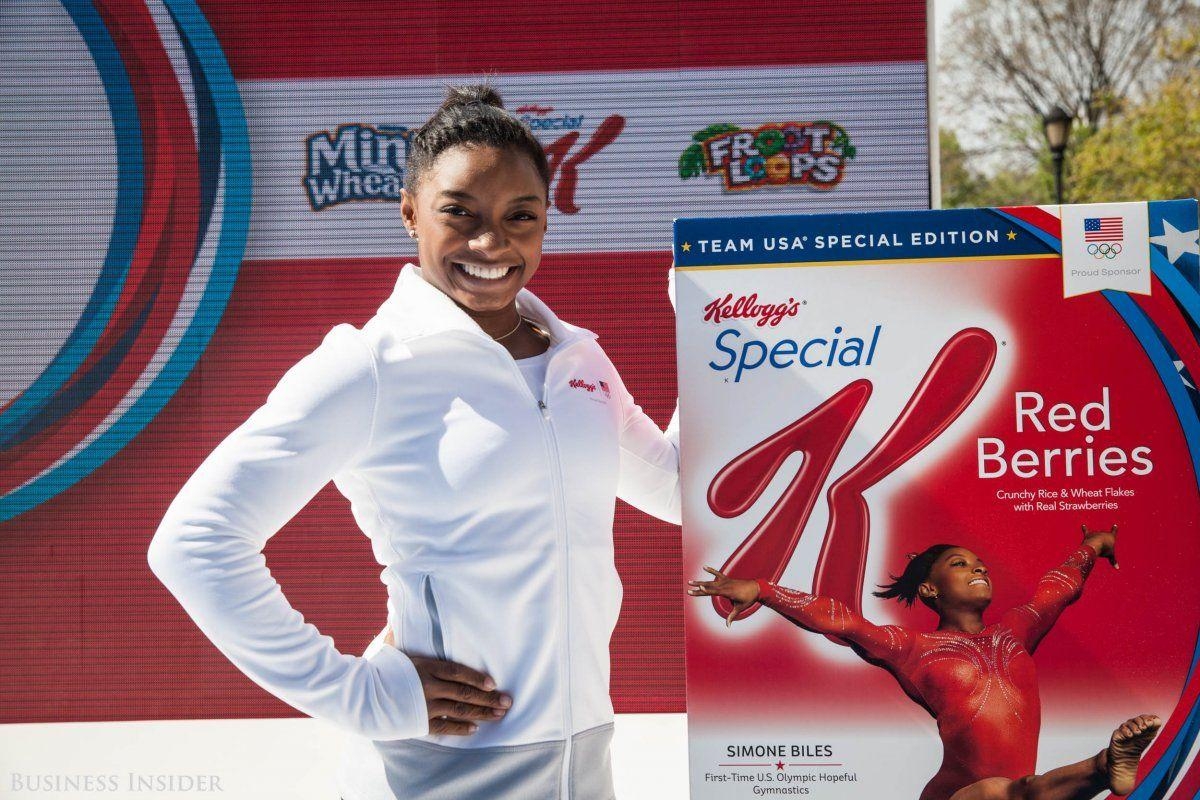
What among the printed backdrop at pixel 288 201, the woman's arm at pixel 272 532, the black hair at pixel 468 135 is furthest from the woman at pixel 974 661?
the printed backdrop at pixel 288 201

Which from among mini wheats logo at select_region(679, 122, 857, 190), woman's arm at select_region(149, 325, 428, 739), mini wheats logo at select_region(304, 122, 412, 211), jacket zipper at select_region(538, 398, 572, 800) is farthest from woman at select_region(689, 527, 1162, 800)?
mini wheats logo at select_region(304, 122, 412, 211)

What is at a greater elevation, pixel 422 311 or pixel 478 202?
pixel 478 202

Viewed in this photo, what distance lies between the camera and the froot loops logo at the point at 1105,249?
1334 millimetres

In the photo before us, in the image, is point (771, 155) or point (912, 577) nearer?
point (912, 577)

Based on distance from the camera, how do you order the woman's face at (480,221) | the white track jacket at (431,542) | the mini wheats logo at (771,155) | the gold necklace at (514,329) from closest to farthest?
the white track jacket at (431,542) < the woman's face at (480,221) < the gold necklace at (514,329) < the mini wheats logo at (771,155)

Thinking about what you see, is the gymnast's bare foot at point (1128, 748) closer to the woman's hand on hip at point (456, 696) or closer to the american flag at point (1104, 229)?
the american flag at point (1104, 229)

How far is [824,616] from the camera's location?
1373 mm

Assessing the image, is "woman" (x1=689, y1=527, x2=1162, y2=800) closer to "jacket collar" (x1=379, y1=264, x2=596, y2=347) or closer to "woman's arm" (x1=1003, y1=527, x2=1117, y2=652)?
"woman's arm" (x1=1003, y1=527, x2=1117, y2=652)

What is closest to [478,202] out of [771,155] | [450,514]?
[450,514]

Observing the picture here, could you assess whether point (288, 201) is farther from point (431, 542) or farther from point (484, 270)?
point (431, 542)

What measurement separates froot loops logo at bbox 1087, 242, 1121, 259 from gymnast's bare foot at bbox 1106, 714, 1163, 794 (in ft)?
1.73

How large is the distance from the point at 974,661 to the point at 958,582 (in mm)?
92

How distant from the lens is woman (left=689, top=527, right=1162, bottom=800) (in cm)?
135

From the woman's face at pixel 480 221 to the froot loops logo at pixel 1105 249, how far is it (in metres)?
0.69
